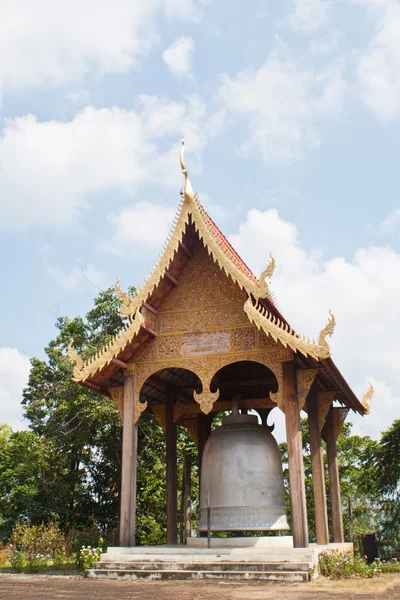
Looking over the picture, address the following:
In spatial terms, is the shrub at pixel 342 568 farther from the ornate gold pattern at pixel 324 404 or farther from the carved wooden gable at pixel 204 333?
the ornate gold pattern at pixel 324 404

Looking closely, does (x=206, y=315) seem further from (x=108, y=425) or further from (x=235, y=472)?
(x=108, y=425)

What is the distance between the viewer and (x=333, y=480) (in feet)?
46.3

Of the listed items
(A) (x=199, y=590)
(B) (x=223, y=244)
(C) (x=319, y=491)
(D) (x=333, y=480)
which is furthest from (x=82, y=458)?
(A) (x=199, y=590)

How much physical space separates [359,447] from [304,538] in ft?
59.0

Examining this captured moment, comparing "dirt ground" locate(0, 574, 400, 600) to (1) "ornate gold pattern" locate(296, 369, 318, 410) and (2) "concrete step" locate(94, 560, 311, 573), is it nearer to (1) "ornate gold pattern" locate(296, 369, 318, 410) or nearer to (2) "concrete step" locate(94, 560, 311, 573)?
(2) "concrete step" locate(94, 560, 311, 573)

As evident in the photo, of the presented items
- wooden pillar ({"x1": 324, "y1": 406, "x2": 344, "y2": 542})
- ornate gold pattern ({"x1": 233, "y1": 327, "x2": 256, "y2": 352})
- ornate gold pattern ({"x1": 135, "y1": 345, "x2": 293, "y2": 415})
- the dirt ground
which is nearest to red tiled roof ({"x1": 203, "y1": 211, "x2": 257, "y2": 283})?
ornate gold pattern ({"x1": 233, "y1": 327, "x2": 256, "y2": 352})

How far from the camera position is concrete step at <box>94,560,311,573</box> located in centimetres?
891

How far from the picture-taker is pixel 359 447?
26.6 m

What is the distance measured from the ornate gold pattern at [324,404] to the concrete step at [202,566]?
429 cm

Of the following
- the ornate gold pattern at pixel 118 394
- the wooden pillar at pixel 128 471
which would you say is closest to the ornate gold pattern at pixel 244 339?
the wooden pillar at pixel 128 471

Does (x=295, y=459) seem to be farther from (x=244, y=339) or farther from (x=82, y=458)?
(x=82, y=458)

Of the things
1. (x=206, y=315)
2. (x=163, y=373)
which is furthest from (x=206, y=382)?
(x=163, y=373)

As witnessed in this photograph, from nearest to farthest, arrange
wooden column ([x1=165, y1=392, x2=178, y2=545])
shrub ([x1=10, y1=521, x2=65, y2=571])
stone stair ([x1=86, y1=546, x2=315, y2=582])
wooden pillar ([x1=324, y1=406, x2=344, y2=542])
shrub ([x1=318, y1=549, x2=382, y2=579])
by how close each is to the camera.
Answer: stone stair ([x1=86, y1=546, x2=315, y2=582]) < shrub ([x1=318, y1=549, x2=382, y2=579]) < wooden column ([x1=165, y1=392, x2=178, y2=545]) < shrub ([x1=10, y1=521, x2=65, y2=571]) < wooden pillar ([x1=324, y1=406, x2=344, y2=542])

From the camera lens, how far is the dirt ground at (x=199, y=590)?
7.22 metres
